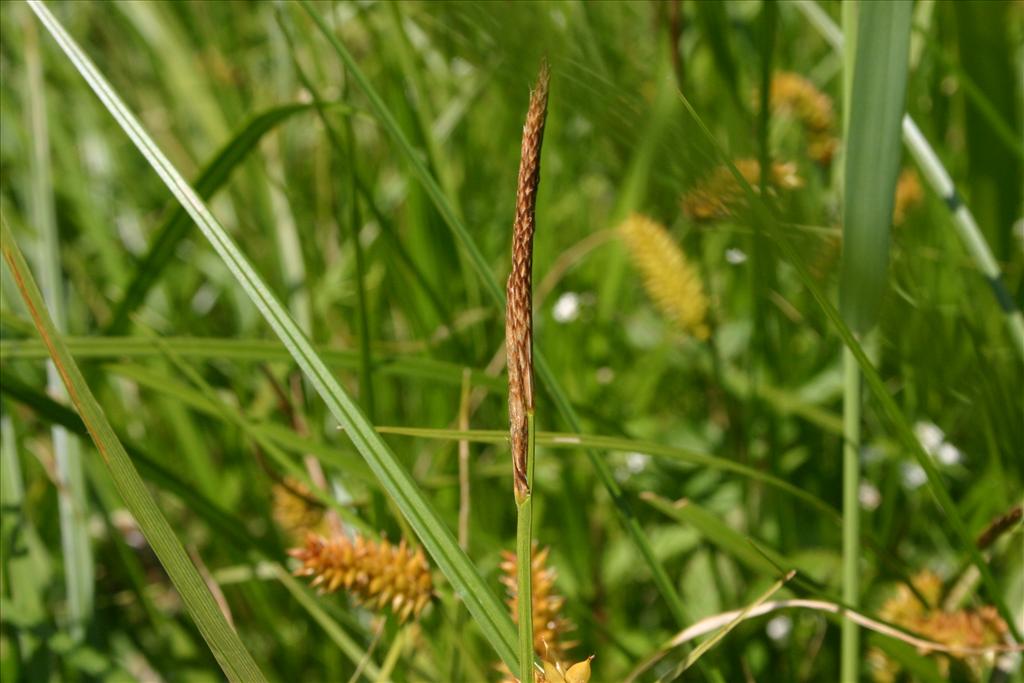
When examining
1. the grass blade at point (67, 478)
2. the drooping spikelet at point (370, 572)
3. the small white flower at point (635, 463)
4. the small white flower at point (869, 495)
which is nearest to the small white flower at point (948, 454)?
the small white flower at point (869, 495)

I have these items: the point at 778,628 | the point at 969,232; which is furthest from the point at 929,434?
the point at 969,232

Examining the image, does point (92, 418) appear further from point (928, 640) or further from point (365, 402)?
point (928, 640)

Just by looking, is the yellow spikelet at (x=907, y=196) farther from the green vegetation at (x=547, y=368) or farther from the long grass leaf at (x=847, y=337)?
the long grass leaf at (x=847, y=337)

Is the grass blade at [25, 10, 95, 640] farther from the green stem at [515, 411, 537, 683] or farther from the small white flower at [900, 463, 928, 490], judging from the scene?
the small white flower at [900, 463, 928, 490]

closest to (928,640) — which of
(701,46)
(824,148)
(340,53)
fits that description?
(340,53)

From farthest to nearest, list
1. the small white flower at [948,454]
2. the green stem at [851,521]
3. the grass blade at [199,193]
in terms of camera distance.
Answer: the small white flower at [948,454] < the grass blade at [199,193] < the green stem at [851,521]

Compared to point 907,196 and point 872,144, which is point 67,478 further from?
point 907,196

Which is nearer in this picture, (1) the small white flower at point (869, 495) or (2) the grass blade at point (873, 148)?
(2) the grass blade at point (873, 148)

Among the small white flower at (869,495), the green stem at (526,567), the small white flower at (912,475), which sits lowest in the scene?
the small white flower at (869,495)
